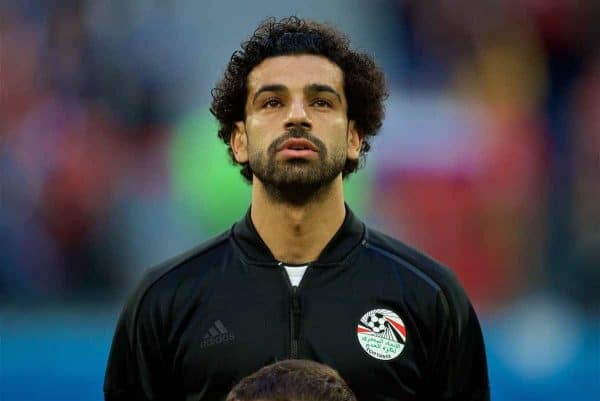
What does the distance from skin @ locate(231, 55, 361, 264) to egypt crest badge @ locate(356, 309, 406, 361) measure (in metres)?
0.24

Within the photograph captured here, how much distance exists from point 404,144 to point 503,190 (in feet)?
2.28

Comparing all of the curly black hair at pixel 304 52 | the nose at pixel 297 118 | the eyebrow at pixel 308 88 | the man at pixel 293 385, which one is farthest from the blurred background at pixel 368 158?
the man at pixel 293 385

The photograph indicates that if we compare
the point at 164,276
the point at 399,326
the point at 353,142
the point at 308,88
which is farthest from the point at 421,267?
the point at 164,276

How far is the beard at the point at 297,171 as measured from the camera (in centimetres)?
250

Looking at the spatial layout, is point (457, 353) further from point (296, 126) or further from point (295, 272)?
point (296, 126)

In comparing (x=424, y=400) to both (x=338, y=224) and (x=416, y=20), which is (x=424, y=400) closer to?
(x=338, y=224)

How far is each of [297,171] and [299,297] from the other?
322mm

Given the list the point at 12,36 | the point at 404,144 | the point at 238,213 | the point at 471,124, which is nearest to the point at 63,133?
the point at 12,36

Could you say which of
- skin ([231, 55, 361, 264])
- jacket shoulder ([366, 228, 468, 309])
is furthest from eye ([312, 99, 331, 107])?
jacket shoulder ([366, 228, 468, 309])

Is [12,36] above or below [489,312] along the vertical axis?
above

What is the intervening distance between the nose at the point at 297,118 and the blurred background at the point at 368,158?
3.51m

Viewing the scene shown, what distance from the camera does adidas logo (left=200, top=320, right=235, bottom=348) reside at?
2.43 metres

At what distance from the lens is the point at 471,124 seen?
20.7 ft

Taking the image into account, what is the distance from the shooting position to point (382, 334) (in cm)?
242
